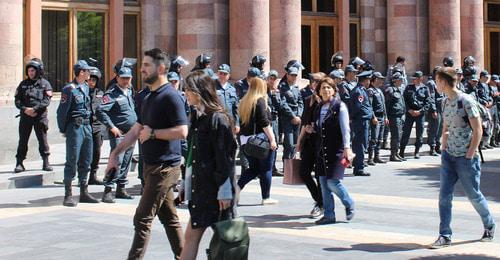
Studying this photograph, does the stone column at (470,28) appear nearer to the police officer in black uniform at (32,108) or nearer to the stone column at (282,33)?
the stone column at (282,33)

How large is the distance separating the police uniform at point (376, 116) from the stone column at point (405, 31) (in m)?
7.68

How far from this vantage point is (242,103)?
11.1 meters

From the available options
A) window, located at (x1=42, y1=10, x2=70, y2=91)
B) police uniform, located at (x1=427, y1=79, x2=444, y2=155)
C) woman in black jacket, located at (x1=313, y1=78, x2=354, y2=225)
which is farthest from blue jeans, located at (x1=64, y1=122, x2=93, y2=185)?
police uniform, located at (x1=427, y1=79, x2=444, y2=155)

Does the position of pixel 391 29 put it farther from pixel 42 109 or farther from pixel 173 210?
pixel 173 210

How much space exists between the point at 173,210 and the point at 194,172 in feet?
2.41

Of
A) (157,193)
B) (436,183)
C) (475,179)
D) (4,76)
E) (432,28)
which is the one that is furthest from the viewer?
(432,28)

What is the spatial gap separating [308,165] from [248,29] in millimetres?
8407

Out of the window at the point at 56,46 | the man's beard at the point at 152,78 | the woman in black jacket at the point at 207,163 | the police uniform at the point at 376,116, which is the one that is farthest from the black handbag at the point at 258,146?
the window at the point at 56,46

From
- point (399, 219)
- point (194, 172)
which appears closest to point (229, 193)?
point (194, 172)

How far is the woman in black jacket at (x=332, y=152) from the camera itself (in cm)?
987

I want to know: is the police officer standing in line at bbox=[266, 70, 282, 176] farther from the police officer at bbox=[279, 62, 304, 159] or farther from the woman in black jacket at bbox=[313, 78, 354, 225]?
the woman in black jacket at bbox=[313, 78, 354, 225]

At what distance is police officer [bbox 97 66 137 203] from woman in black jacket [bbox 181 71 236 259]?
519cm

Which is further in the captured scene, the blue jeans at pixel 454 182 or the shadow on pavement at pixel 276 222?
the shadow on pavement at pixel 276 222

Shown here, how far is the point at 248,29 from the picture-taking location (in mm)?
18562
